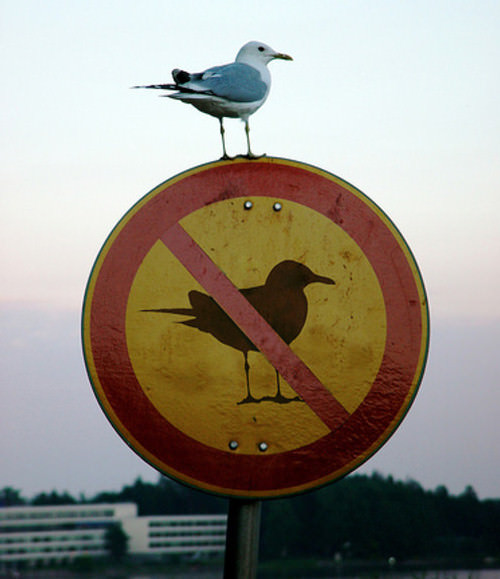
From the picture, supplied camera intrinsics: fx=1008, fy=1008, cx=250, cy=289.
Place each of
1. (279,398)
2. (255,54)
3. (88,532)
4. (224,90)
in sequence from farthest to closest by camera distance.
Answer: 1. (88,532)
2. (255,54)
3. (224,90)
4. (279,398)

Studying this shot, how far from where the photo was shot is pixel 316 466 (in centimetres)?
176

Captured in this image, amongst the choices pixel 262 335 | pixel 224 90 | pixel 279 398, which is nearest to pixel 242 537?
pixel 279 398

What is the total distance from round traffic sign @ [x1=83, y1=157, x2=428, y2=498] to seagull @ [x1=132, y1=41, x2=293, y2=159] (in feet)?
0.48

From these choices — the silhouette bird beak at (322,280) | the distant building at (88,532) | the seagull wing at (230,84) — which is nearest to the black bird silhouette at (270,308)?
the silhouette bird beak at (322,280)

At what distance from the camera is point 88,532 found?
5262 cm

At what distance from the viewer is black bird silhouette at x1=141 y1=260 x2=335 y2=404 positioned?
5.88 feet

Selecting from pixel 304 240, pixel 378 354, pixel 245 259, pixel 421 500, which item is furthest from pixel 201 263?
pixel 421 500

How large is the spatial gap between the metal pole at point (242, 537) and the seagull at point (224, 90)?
0.64m

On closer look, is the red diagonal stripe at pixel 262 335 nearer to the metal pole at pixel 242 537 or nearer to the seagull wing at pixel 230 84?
the metal pole at pixel 242 537

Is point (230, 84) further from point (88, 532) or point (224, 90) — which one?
point (88, 532)

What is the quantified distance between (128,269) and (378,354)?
476mm

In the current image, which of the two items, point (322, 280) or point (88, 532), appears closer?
point (322, 280)

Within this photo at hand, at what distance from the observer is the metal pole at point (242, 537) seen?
70.6 inches

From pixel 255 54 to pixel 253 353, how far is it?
677mm
